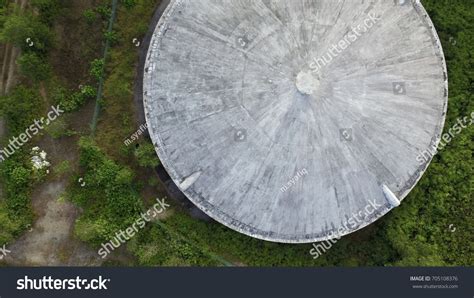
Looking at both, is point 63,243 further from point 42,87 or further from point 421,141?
point 421,141

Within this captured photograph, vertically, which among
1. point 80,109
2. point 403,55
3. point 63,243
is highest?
point 80,109

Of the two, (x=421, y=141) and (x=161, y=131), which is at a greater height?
(x=161, y=131)

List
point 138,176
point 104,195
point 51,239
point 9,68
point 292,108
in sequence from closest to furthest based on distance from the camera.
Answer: point 292,108 < point 9,68 < point 51,239 < point 104,195 < point 138,176

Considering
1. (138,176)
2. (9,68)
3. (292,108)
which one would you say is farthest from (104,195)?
(292,108)

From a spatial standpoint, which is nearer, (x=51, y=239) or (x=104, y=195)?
(x=51, y=239)

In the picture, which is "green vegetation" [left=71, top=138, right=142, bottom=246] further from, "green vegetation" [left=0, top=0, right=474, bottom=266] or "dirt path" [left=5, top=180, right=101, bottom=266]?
"dirt path" [left=5, top=180, right=101, bottom=266]

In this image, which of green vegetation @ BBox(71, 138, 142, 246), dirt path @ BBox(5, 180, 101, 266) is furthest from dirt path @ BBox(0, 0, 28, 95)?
dirt path @ BBox(5, 180, 101, 266)

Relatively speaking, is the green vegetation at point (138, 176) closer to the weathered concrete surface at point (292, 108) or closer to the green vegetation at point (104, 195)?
the green vegetation at point (104, 195)

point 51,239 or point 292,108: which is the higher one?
point 51,239

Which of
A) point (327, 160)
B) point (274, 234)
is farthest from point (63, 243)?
point (327, 160)

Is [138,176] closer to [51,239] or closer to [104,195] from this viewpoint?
[104,195]
